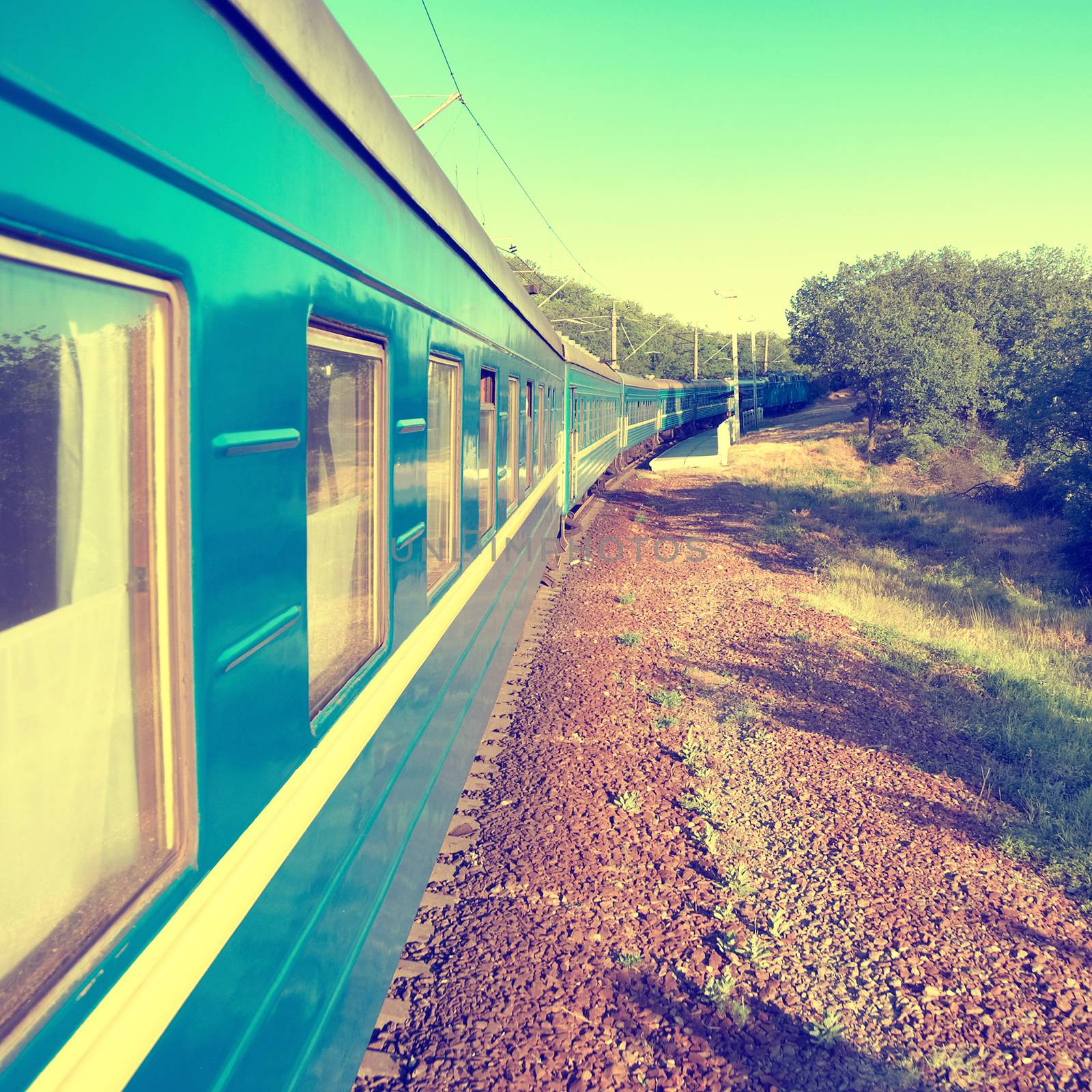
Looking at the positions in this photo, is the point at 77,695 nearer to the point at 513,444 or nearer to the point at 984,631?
the point at 513,444

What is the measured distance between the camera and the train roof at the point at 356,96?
65.5 inches

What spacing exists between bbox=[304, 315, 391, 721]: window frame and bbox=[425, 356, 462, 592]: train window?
0.62m

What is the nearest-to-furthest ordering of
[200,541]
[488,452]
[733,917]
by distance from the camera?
[200,541], [733,917], [488,452]

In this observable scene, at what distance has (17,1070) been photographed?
99cm

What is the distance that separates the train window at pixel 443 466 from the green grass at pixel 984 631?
3.40 metres

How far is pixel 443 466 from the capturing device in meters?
3.65

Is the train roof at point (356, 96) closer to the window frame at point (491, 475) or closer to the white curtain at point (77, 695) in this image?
the white curtain at point (77, 695)

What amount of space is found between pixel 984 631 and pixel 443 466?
26.4ft

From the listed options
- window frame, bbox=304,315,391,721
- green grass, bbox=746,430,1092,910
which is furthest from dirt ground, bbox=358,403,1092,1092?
window frame, bbox=304,315,391,721

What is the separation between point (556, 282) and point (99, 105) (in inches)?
3136

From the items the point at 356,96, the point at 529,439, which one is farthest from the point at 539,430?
the point at 356,96

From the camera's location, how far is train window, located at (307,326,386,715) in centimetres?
215

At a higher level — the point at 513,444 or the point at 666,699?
the point at 513,444

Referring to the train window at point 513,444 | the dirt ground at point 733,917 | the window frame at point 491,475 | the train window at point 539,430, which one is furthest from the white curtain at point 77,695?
the train window at point 539,430
